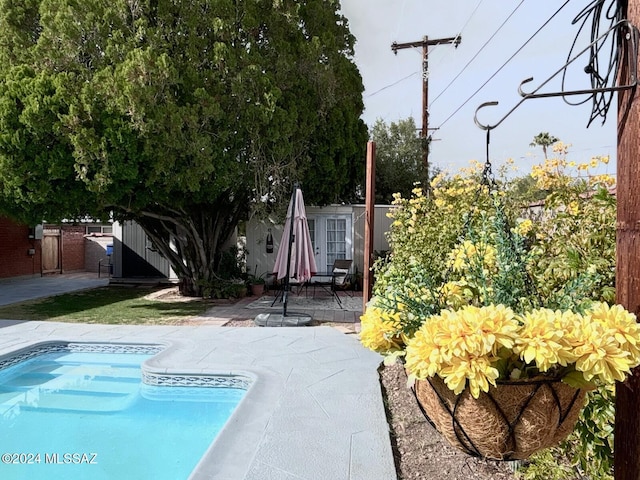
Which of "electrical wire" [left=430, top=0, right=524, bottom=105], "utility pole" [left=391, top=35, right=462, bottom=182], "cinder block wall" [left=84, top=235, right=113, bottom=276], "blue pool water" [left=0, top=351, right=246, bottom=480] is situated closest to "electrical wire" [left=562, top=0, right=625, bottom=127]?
"blue pool water" [left=0, top=351, right=246, bottom=480]

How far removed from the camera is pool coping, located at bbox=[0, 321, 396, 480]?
10.3ft

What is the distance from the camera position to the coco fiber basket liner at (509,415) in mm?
1475

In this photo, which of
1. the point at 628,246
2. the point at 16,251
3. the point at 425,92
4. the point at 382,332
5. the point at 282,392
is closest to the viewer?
the point at 628,246

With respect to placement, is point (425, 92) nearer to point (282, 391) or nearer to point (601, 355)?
point (282, 391)

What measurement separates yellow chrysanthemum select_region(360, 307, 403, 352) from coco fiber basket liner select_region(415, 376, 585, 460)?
265 mm

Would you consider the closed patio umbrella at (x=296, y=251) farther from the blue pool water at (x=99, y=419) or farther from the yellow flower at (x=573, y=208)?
the yellow flower at (x=573, y=208)

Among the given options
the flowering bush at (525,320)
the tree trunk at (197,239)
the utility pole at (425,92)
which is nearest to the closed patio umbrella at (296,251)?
the tree trunk at (197,239)

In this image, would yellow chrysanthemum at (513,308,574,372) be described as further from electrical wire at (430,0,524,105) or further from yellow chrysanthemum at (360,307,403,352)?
electrical wire at (430,0,524,105)

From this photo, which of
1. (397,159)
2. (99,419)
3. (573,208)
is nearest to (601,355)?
(573,208)

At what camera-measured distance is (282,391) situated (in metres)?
4.64

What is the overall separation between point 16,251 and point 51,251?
2.61 meters

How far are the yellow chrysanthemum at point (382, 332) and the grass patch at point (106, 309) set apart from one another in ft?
24.5

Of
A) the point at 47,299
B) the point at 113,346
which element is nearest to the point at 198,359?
the point at 113,346

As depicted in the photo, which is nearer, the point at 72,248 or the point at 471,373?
the point at 471,373
